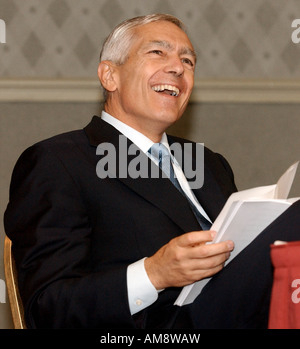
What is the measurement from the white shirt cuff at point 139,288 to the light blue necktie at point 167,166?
0.39 m

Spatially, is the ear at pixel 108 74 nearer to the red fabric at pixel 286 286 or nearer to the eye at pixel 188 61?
the eye at pixel 188 61

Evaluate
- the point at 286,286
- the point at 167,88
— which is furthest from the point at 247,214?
the point at 167,88

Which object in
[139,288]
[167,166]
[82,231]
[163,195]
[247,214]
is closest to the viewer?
[247,214]

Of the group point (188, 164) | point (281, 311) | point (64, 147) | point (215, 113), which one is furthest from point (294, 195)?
point (281, 311)

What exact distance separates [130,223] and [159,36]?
2.09ft

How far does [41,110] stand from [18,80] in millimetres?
158

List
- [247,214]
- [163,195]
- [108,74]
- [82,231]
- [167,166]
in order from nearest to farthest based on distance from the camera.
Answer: [247,214]
[82,231]
[163,195]
[167,166]
[108,74]

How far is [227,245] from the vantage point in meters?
1.41

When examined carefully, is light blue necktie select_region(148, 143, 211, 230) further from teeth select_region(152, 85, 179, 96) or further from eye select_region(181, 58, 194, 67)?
eye select_region(181, 58, 194, 67)

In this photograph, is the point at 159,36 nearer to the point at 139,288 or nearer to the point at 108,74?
the point at 108,74

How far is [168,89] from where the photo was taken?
2018 mm

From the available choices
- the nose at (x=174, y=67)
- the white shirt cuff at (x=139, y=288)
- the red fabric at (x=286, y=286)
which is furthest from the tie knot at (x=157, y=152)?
the red fabric at (x=286, y=286)

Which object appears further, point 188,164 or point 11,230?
point 188,164

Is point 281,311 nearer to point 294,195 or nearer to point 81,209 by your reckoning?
point 81,209
